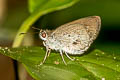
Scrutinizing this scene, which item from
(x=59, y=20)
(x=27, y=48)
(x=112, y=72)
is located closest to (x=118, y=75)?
(x=112, y=72)

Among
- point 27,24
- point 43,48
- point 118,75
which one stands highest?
point 27,24

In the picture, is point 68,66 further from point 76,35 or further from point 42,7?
point 42,7

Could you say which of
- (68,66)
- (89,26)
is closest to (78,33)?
(89,26)

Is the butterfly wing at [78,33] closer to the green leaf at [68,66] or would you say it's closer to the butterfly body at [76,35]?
the butterfly body at [76,35]

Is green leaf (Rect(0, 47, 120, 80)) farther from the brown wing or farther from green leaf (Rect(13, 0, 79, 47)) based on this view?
green leaf (Rect(13, 0, 79, 47))

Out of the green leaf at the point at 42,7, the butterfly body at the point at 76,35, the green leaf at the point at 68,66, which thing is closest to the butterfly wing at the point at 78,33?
the butterfly body at the point at 76,35

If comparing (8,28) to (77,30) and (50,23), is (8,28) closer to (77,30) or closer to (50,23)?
(50,23)

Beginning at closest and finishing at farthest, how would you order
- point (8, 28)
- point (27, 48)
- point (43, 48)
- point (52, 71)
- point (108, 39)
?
1. point (52, 71)
2. point (27, 48)
3. point (43, 48)
4. point (108, 39)
5. point (8, 28)
